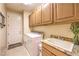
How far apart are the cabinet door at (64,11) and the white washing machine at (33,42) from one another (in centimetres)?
38

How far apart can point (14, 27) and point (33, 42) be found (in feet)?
1.09

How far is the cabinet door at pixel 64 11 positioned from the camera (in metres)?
1.19

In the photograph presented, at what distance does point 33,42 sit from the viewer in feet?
4.84

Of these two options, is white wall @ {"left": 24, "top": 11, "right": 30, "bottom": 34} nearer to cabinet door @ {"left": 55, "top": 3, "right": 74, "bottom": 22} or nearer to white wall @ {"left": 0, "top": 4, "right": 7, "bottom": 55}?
white wall @ {"left": 0, "top": 4, "right": 7, "bottom": 55}

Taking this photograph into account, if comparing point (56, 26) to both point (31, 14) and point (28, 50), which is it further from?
point (28, 50)

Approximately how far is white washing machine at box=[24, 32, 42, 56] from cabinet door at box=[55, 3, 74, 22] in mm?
376

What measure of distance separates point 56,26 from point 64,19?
44 cm

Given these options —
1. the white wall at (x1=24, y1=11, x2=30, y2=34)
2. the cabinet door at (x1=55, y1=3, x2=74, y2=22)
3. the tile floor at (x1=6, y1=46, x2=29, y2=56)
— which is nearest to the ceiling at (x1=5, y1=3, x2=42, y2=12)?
the white wall at (x1=24, y1=11, x2=30, y2=34)

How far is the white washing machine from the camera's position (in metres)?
1.40

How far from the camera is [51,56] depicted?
127 cm

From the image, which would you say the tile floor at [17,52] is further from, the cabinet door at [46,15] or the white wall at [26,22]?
the cabinet door at [46,15]

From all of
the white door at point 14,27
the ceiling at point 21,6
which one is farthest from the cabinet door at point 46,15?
the white door at point 14,27

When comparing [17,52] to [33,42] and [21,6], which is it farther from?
[21,6]

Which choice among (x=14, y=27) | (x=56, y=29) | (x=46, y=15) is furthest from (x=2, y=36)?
(x=56, y=29)
